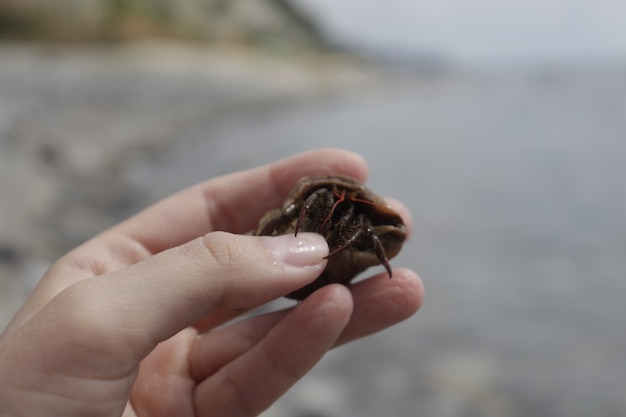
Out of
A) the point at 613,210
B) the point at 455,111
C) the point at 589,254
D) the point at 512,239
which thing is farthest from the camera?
the point at 455,111

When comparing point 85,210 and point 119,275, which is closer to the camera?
point 119,275

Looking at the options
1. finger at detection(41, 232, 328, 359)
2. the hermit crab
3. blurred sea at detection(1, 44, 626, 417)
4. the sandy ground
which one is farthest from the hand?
the sandy ground

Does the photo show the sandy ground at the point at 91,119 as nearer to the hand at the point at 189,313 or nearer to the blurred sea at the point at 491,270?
the blurred sea at the point at 491,270

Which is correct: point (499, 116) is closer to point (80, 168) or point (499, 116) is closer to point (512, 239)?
point (512, 239)

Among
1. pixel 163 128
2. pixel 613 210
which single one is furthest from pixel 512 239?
pixel 163 128

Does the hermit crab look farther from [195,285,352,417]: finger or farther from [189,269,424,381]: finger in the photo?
[195,285,352,417]: finger

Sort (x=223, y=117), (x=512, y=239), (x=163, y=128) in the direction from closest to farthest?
(x=512, y=239) → (x=163, y=128) → (x=223, y=117)
